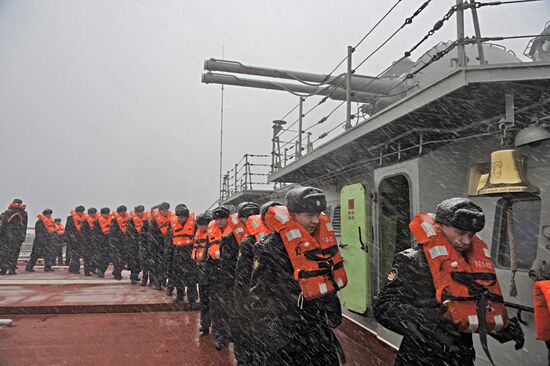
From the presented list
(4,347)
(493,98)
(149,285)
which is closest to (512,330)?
(493,98)

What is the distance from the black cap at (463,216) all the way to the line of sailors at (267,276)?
85cm

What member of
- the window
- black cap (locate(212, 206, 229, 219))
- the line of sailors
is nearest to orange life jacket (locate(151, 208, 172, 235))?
the line of sailors

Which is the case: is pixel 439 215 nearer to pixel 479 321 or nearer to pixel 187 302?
pixel 479 321

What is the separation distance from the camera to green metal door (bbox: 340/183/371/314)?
20.4ft

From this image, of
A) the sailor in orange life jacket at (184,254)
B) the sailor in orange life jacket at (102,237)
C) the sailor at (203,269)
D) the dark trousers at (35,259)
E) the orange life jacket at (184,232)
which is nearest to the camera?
the sailor at (203,269)

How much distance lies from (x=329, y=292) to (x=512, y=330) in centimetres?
119

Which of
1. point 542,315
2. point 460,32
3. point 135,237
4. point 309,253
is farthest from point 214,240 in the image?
point 135,237

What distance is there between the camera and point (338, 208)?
790 cm

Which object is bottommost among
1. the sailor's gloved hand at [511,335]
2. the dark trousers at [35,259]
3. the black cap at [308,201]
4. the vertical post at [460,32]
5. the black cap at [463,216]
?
the dark trousers at [35,259]

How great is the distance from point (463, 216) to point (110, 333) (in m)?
5.72

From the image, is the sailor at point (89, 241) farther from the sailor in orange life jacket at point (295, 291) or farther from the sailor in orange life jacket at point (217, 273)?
the sailor in orange life jacket at point (295, 291)

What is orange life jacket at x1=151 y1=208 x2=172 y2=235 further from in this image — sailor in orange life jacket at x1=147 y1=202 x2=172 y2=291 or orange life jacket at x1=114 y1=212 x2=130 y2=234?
orange life jacket at x1=114 y1=212 x2=130 y2=234

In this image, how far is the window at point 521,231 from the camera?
12.1 ft

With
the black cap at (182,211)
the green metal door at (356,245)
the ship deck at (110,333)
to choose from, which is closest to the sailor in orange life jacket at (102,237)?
the ship deck at (110,333)
